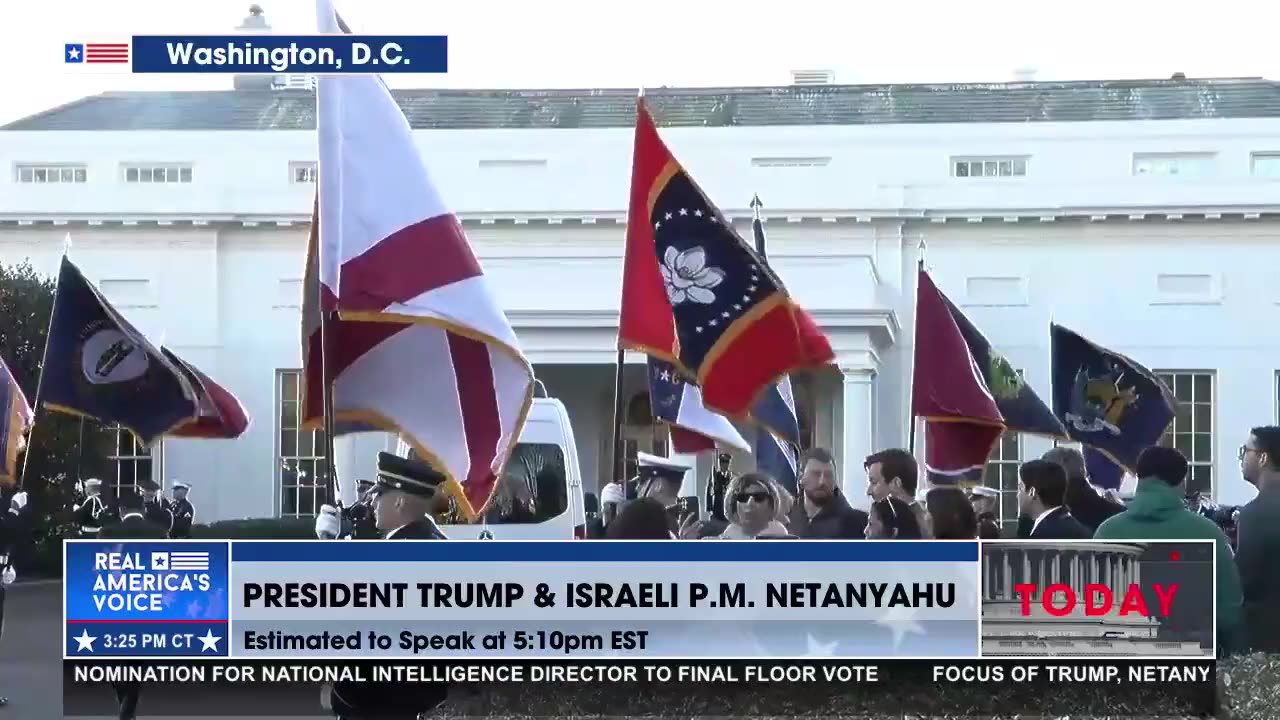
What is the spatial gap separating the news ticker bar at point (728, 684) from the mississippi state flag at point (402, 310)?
5.79ft

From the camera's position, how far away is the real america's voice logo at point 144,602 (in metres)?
5.06

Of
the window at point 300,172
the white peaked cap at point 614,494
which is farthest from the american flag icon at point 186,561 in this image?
the window at point 300,172

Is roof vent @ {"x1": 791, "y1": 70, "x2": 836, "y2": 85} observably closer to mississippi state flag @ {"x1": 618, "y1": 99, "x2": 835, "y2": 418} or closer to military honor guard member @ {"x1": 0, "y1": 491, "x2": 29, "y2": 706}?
military honor guard member @ {"x1": 0, "y1": 491, "x2": 29, "y2": 706}

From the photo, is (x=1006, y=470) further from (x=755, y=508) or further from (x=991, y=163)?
(x=755, y=508)

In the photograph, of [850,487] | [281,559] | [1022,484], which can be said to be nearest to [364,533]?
[1022,484]

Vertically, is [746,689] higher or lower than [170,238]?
lower

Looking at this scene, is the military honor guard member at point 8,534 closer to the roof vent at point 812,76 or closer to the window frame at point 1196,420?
the window frame at point 1196,420

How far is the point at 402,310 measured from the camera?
23.2 ft

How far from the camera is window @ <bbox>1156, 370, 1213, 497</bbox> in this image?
34.8 meters

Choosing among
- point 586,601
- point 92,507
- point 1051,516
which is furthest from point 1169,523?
point 92,507

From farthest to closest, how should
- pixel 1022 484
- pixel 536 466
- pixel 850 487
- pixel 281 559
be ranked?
pixel 850 487
pixel 536 466
pixel 1022 484
pixel 281 559

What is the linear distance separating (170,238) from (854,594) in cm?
3318

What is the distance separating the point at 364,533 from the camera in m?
12.5

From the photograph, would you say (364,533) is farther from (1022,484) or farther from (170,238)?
(170,238)
